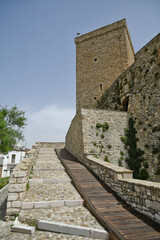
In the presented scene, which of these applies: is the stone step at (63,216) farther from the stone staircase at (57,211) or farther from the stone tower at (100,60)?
the stone tower at (100,60)

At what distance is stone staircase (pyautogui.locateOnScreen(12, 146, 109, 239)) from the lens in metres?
3.84

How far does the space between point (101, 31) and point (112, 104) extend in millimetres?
13024

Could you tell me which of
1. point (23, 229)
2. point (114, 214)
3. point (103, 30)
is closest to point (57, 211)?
point (23, 229)

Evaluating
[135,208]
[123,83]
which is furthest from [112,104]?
[135,208]

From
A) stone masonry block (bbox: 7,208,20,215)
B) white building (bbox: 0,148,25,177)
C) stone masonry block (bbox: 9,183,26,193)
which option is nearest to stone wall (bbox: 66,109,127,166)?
stone masonry block (bbox: 9,183,26,193)

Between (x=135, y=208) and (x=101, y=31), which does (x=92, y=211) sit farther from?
(x=101, y=31)

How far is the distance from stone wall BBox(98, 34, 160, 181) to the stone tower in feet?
20.9

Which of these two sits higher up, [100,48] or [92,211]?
[100,48]

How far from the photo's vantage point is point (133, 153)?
440 inches

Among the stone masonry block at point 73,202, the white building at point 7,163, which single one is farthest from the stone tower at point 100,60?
the white building at point 7,163

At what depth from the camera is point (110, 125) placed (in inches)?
463

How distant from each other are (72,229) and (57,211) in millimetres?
1100

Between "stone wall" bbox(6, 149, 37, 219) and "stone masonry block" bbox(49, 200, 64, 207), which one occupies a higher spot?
"stone wall" bbox(6, 149, 37, 219)

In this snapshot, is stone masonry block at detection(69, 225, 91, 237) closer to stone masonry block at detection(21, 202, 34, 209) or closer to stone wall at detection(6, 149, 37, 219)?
stone masonry block at detection(21, 202, 34, 209)
